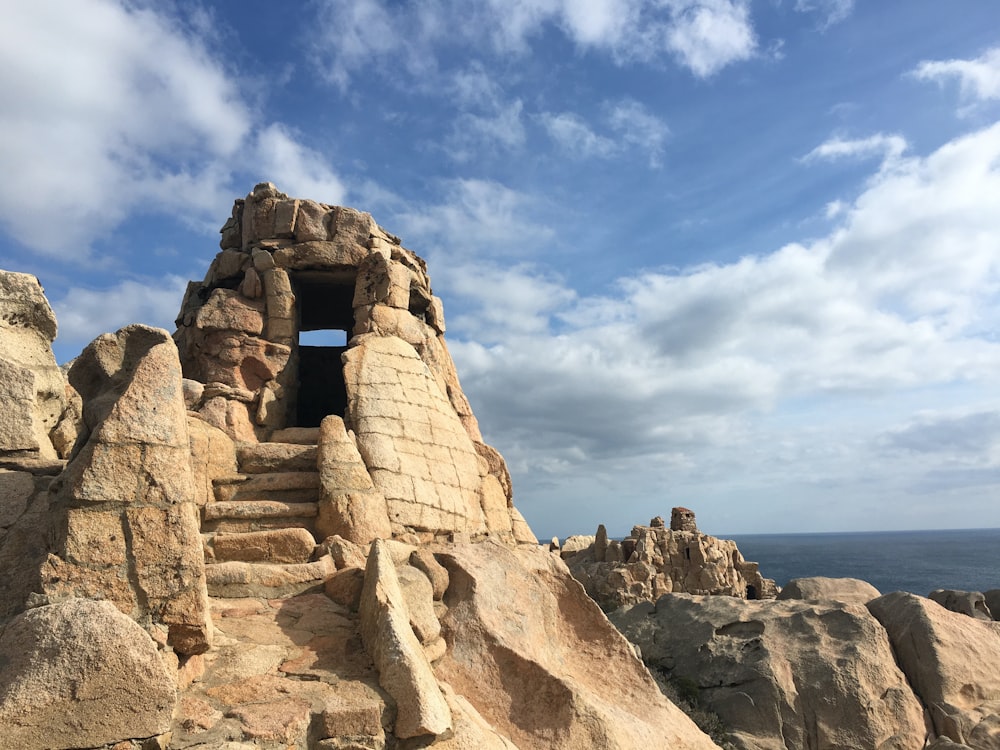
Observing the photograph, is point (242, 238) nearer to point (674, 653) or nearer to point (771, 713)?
point (674, 653)

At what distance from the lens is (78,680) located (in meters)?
3.42

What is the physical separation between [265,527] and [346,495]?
750 millimetres

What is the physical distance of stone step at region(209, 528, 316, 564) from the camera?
605cm

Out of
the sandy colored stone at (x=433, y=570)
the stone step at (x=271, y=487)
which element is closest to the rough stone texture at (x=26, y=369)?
the stone step at (x=271, y=487)

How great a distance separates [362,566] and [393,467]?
6.97 ft

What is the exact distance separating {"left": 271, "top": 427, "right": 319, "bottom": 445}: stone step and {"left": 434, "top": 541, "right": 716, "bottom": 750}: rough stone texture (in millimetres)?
2977

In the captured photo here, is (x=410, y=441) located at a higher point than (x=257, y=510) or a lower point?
higher

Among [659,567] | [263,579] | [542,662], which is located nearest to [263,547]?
[263,579]

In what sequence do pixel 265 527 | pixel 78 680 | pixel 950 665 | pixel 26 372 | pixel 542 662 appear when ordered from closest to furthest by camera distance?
pixel 78 680
pixel 26 372
pixel 542 662
pixel 265 527
pixel 950 665

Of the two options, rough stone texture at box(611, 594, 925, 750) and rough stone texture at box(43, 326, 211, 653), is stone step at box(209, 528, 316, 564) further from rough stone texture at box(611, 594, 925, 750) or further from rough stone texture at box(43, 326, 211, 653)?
rough stone texture at box(611, 594, 925, 750)

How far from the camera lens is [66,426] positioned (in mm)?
5820

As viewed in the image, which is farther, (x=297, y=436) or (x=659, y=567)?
(x=659, y=567)

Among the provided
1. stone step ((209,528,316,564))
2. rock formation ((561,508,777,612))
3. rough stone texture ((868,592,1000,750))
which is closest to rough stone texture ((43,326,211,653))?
stone step ((209,528,316,564))

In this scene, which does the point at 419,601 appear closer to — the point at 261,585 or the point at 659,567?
the point at 261,585
